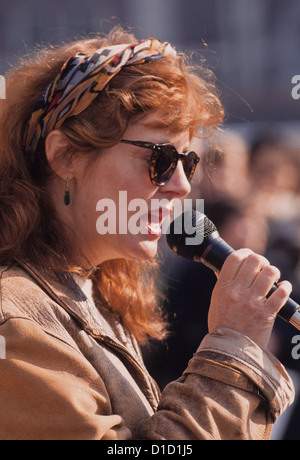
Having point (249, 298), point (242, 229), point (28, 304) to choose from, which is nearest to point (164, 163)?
point (249, 298)

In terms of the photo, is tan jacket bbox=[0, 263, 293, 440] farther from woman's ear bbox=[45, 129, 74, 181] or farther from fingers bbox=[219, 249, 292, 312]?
woman's ear bbox=[45, 129, 74, 181]

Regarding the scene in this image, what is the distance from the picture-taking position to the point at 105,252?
1985mm

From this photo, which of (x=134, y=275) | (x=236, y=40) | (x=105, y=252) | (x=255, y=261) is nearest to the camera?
A: (x=255, y=261)

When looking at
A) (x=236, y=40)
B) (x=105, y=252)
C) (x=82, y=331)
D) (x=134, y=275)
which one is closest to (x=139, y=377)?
(x=82, y=331)

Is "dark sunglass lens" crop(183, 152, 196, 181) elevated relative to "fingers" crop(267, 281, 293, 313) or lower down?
elevated

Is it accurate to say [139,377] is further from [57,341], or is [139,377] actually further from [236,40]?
[236,40]

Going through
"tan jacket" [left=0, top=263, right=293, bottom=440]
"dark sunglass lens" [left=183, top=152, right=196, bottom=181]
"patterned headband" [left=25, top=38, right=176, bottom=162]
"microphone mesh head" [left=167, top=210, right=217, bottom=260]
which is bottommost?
"tan jacket" [left=0, top=263, right=293, bottom=440]

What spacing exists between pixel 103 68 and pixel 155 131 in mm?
258

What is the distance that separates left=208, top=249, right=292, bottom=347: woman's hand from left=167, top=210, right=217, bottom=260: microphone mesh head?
0.18 m

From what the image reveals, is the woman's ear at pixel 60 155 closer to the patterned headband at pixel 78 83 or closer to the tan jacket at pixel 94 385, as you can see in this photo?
the patterned headband at pixel 78 83

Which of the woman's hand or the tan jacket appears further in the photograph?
the woman's hand

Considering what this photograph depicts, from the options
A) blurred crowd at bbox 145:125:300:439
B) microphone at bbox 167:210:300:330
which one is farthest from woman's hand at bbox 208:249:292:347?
blurred crowd at bbox 145:125:300:439

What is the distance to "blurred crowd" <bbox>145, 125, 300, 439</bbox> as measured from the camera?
10.9ft

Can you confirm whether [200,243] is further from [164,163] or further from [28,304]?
[28,304]
